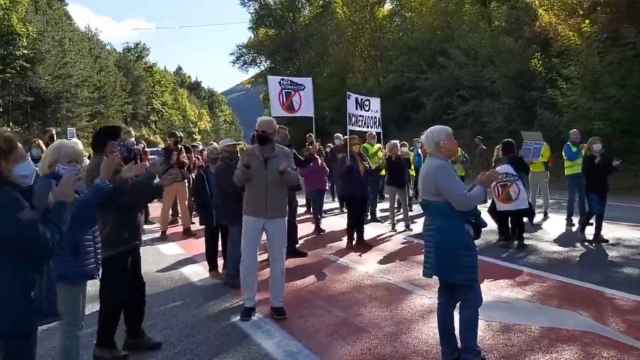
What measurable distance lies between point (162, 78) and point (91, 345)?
10679 cm

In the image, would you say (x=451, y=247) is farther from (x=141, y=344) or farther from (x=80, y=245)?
(x=141, y=344)

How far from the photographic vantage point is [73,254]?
5105 millimetres

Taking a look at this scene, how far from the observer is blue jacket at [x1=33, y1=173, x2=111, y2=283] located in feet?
16.6

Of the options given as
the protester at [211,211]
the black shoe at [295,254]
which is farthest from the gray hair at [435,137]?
the black shoe at [295,254]

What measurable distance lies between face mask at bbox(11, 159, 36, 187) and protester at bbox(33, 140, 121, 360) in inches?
10.2

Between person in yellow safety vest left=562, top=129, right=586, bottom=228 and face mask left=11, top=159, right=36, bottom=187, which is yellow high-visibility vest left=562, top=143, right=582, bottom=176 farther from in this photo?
face mask left=11, top=159, right=36, bottom=187

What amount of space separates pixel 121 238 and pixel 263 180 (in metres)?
1.75

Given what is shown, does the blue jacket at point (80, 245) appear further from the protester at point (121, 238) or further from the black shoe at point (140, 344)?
the black shoe at point (140, 344)

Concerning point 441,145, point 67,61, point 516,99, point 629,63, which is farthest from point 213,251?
point 67,61

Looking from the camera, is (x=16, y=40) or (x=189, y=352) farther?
(x=16, y=40)

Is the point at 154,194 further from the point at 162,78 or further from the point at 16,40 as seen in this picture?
the point at 162,78

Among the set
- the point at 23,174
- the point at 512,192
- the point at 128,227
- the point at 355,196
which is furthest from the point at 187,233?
the point at 23,174

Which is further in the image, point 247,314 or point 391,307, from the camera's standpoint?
point 391,307

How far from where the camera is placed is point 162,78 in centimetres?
10969
